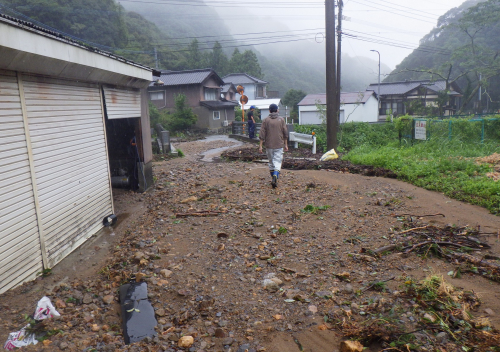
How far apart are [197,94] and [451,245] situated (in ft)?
105

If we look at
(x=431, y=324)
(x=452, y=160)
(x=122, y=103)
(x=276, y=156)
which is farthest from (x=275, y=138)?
(x=431, y=324)

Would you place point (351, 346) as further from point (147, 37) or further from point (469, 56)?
point (147, 37)

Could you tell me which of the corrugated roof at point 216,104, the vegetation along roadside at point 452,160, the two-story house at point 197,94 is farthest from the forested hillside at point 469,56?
the vegetation along roadside at point 452,160

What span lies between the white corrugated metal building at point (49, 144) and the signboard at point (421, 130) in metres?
10.6

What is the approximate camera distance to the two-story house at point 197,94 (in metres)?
34.7

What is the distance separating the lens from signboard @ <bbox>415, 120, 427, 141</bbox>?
13.8 m

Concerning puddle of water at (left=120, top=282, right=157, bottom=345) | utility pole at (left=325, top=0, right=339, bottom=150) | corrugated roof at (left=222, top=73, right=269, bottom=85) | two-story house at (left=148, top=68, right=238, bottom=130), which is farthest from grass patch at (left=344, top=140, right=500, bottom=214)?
corrugated roof at (left=222, top=73, right=269, bottom=85)

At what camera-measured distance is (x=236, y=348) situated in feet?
10.4

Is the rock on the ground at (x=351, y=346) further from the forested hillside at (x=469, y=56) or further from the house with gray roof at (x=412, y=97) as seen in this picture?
the house with gray roof at (x=412, y=97)

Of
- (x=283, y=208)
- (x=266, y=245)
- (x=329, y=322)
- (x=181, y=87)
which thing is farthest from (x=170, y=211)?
(x=181, y=87)

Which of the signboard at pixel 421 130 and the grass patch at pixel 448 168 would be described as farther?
the signboard at pixel 421 130

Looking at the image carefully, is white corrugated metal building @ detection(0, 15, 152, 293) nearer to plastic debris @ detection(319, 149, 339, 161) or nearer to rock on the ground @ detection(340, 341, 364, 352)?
A: rock on the ground @ detection(340, 341, 364, 352)

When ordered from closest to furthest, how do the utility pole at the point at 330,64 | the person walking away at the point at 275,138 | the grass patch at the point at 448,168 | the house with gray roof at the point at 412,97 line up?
the grass patch at the point at 448,168 → the person walking away at the point at 275,138 → the utility pole at the point at 330,64 → the house with gray roof at the point at 412,97

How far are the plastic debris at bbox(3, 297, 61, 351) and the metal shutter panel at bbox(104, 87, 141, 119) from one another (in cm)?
442
